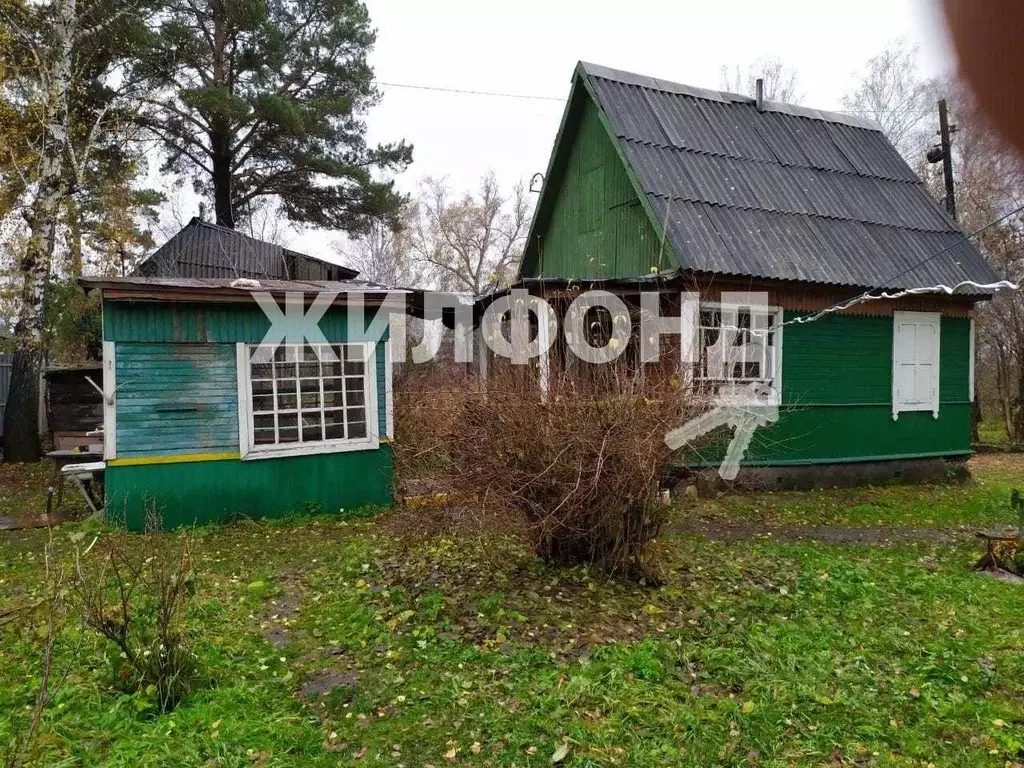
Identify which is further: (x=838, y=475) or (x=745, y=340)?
(x=838, y=475)

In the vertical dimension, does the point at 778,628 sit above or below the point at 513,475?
below

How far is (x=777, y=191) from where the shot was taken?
10.6m

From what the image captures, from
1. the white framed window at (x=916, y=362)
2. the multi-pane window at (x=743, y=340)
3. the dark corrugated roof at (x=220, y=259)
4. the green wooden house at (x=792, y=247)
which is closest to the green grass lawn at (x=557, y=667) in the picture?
the multi-pane window at (x=743, y=340)

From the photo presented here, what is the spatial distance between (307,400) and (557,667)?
17.3 ft

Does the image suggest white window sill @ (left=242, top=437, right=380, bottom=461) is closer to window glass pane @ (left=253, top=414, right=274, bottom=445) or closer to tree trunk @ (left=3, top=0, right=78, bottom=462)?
window glass pane @ (left=253, top=414, right=274, bottom=445)

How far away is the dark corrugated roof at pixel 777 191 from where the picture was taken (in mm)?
9427

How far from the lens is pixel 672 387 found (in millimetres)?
4914

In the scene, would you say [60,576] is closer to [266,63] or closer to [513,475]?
[513,475]

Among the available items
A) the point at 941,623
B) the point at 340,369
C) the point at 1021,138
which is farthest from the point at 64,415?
the point at 1021,138

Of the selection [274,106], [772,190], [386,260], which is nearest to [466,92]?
[274,106]

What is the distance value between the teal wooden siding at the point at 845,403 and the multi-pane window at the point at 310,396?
4789 millimetres

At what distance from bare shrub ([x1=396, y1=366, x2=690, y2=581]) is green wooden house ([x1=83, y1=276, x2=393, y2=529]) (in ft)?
11.4

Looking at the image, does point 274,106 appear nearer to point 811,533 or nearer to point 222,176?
point 222,176

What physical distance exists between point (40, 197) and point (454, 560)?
10.3m
